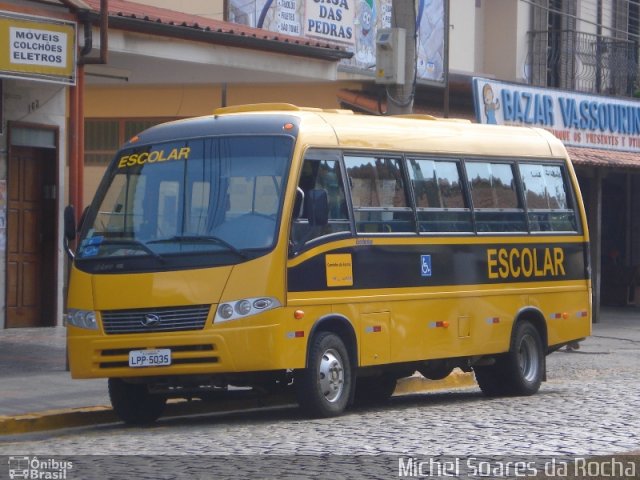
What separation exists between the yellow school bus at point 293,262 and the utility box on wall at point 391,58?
2535 millimetres

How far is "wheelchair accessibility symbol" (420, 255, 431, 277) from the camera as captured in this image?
13.4m

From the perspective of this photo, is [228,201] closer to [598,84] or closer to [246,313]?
[246,313]

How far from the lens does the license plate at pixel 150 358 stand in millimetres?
11508

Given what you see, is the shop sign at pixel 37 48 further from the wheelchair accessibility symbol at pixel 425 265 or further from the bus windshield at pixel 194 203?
the wheelchair accessibility symbol at pixel 425 265

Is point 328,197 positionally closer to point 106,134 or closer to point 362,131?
point 362,131

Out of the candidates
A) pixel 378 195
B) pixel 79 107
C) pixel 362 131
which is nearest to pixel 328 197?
pixel 378 195

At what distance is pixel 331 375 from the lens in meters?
12.0

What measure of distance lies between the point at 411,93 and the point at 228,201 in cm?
Answer: 577

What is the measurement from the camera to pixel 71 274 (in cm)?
1223

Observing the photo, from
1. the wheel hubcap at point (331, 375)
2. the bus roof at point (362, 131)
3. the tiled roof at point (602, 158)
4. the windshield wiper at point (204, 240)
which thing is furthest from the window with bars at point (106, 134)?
the wheel hubcap at point (331, 375)

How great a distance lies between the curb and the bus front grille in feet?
3.10

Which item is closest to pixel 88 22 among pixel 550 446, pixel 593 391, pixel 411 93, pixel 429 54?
pixel 411 93

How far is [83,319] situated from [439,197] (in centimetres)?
391

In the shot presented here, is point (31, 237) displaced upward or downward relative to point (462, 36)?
downward
